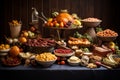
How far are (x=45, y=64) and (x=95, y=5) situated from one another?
2.34m

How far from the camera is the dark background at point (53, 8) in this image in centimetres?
496

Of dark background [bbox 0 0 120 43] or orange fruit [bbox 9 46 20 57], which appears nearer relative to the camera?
orange fruit [bbox 9 46 20 57]

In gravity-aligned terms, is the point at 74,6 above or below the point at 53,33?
above

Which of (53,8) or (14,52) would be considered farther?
(53,8)

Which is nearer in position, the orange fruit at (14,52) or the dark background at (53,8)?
the orange fruit at (14,52)

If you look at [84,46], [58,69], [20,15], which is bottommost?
[58,69]

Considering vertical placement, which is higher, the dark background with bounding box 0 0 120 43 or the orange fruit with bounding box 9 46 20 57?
the dark background with bounding box 0 0 120 43

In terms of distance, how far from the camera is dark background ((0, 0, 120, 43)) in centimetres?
496

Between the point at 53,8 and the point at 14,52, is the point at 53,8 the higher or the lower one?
the higher one

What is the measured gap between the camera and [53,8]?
5000mm

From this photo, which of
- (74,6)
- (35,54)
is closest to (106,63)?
(35,54)

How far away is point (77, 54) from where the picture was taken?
3533mm

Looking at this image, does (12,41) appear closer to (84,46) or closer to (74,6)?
(84,46)

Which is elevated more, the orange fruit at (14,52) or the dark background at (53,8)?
the dark background at (53,8)
